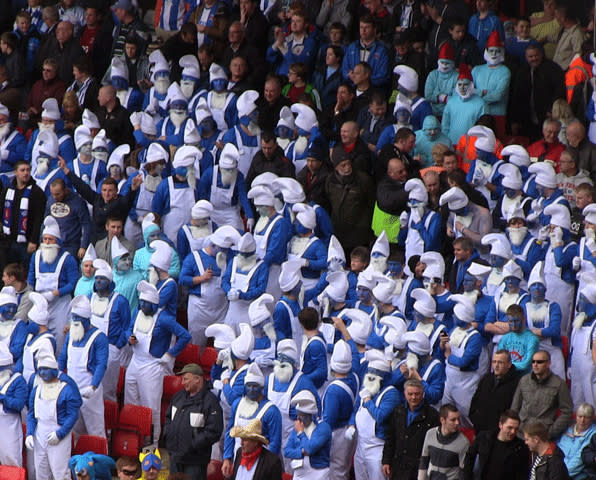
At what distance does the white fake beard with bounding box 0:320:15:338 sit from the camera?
19.0 meters

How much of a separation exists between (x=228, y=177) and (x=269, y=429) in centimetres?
510

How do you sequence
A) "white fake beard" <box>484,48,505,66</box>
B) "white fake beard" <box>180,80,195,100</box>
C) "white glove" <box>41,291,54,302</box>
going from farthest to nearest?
"white fake beard" <box>180,80,195,100</box> → "white fake beard" <box>484,48,505,66</box> → "white glove" <box>41,291,54,302</box>

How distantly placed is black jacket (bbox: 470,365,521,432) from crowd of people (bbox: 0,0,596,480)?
4 centimetres

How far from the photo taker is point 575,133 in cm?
2008

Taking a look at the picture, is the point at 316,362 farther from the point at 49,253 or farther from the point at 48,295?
the point at 49,253

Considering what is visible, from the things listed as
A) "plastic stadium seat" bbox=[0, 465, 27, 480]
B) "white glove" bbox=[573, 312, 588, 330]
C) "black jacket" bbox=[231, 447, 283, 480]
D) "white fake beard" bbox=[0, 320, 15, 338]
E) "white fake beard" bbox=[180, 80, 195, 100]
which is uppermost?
"white fake beard" bbox=[180, 80, 195, 100]

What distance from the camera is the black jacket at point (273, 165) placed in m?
21.0

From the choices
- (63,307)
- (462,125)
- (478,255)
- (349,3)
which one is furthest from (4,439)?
(349,3)

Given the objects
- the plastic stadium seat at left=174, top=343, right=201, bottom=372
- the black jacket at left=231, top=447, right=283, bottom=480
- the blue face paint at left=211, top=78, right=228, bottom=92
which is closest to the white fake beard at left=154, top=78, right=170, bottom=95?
the blue face paint at left=211, top=78, right=228, bottom=92

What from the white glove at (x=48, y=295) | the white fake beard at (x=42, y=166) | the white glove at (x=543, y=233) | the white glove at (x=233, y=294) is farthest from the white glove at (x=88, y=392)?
the white glove at (x=543, y=233)

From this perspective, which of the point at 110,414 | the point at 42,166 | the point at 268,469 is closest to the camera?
the point at 268,469

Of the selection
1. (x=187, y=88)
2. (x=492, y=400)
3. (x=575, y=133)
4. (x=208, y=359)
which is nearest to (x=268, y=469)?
(x=492, y=400)

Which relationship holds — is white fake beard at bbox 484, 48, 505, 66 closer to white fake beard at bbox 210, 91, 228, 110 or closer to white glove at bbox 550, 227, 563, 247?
white glove at bbox 550, 227, 563, 247

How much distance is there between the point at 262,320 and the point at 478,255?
2.75m
